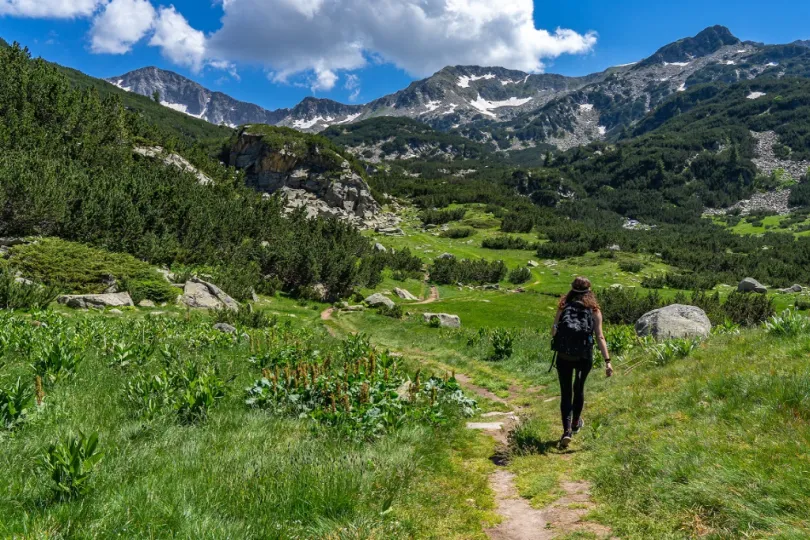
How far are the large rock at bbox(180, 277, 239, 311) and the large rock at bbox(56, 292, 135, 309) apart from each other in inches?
177

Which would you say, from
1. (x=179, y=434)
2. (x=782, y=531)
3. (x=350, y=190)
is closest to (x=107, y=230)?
(x=179, y=434)

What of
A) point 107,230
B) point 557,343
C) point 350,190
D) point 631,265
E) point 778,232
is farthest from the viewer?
point 778,232

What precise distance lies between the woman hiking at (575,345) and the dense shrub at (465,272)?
6548cm

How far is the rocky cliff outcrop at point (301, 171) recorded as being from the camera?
373 ft

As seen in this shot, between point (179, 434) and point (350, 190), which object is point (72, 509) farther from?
point (350, 190)

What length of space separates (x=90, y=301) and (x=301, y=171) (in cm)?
9820

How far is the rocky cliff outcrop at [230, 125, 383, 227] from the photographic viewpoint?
114 m

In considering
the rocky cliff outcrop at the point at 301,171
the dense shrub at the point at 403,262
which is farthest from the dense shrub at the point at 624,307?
the rocky cliff outcrop at the point at 301,171

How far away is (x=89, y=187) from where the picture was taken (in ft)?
127

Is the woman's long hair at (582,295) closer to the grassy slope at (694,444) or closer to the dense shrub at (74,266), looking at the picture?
the grassy slope at (694,444)

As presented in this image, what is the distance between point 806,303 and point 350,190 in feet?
310

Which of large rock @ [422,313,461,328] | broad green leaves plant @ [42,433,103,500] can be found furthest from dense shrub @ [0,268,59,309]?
large rock @ [422,313,461,328]

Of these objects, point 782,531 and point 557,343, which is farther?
point 557,343

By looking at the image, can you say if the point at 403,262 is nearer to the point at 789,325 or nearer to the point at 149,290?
the point at 149,290
